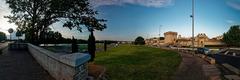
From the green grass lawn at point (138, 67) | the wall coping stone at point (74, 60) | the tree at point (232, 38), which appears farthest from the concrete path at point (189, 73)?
the tree at point (232, 38)

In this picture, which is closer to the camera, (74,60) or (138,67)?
(74,60)

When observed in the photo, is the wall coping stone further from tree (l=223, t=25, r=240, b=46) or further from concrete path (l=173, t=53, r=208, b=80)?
tree (l=223, t=25, r=240, b=46)

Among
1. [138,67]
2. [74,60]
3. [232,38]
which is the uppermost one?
[232,38]

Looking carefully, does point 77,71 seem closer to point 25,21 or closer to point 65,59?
point 65,59

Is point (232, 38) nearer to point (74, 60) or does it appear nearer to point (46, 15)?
point (46, 15)

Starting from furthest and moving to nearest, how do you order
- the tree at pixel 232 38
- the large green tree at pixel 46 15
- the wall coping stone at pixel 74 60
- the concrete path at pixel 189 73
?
1. the tree at pixel 232 38
2. the large green tree at pixel 46 15
3. the concrete path at pixel 189 73
4. the wall coping stone at pixel 74 60

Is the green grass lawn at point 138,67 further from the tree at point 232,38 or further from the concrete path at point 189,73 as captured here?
the tree at point 232,38

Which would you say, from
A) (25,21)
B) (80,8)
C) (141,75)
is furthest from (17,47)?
(141,75)

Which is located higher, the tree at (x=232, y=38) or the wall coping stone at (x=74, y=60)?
the tree at (x=232, y=38)

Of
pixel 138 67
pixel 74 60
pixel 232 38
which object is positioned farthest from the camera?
pixel 232 38

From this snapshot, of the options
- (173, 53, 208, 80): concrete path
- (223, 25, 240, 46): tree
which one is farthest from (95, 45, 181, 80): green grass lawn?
(223, 25, 240, 46): tree

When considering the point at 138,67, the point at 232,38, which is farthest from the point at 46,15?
the point at 232,38

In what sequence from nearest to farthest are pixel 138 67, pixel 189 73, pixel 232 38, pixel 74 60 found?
pixel 74 60
pixel 189 73
pixel 138 67
pixel 232 38

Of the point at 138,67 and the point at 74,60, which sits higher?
the point at 74,60
